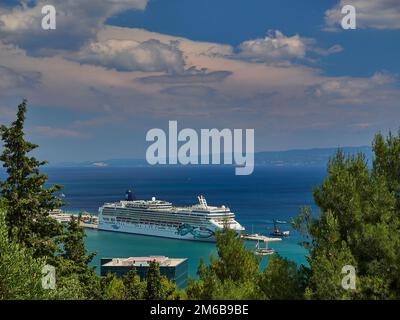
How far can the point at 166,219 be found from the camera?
5225 centimetres

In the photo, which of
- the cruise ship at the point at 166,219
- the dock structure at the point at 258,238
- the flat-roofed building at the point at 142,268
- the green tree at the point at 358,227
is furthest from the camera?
the cruise ship at the point at 166,219

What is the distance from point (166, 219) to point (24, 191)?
42.4m

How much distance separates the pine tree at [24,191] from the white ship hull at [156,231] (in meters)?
38.1

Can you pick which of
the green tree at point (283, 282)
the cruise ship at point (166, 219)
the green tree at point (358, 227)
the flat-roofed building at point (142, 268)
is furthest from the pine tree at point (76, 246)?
the cruise ship at point (166, 219)

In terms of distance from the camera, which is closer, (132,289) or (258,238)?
(132,289)

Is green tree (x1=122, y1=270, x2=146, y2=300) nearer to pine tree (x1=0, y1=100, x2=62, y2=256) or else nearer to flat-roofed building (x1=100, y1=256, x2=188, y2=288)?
pine tree (x1=0, y1=100, x2=62, y2=256)

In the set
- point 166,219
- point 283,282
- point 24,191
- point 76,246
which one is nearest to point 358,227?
point 283,282

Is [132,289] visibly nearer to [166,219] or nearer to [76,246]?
[76,246]

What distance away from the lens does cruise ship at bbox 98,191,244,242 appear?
163 feet

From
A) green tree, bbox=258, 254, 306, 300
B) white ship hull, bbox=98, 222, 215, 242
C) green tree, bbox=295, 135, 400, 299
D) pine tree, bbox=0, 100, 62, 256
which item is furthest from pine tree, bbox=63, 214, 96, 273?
white ship hull, bbox=98, 222, 215, 242

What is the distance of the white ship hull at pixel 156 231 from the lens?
49.4 m

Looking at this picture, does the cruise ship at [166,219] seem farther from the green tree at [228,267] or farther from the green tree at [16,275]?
the green tree at [16,275]

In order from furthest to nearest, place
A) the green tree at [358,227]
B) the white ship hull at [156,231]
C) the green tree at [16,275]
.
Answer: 1. the white ship hull at [156,231]
2. the green tree at [16,275]
3. the green tree at [358,227]
